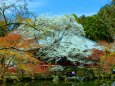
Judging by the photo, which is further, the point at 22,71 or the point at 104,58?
the point at 104,58

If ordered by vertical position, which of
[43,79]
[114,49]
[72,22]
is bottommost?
[43,79]

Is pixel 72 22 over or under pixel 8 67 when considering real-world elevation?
over

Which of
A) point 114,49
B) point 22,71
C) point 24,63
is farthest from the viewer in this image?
point 114,49

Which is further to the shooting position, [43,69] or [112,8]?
[112,8]

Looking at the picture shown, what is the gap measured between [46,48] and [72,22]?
12.1 feet

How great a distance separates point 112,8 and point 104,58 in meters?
7.00

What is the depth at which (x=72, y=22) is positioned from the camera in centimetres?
4072

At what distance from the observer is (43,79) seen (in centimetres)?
3347

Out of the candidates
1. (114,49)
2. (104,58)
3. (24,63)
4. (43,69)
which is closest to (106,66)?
(104,58)

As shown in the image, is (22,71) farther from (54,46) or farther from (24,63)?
(54,46)

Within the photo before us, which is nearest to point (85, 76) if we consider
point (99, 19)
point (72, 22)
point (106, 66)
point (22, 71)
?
point (106, 66)

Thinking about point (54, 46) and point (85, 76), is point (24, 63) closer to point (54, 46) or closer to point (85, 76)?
point (85, 76)

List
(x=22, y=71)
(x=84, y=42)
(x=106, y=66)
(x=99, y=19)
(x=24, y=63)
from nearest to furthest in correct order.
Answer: (x=24, y=63) → (x=22, y=71) → (x=106, y=66) → (x=84, y=42) → (x=99, y=19)

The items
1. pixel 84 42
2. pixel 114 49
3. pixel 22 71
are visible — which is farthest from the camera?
pixel 84 42
